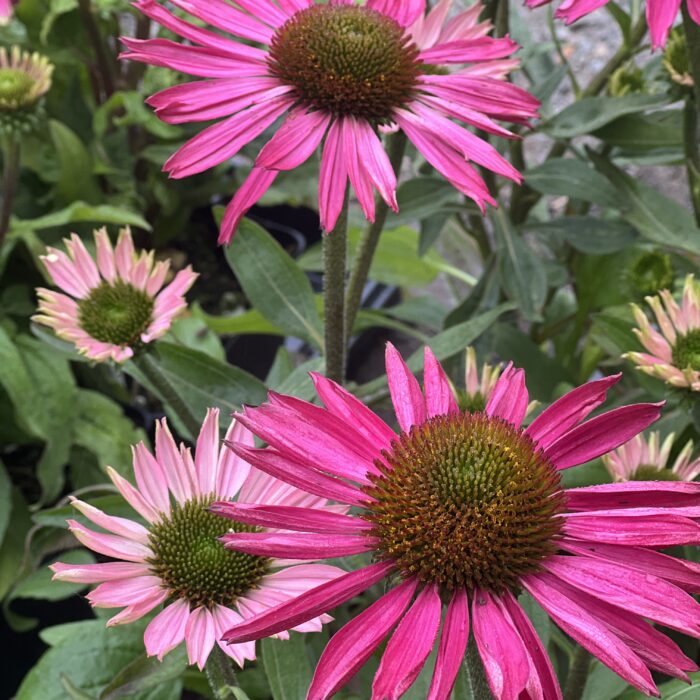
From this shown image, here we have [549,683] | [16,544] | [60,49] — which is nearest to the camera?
[549,683]

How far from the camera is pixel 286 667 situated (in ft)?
1.89

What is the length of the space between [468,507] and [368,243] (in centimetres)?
36

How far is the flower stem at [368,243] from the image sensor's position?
697 mm

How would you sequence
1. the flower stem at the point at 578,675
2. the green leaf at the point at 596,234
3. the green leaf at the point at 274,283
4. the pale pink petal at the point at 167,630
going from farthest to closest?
the green leaf at the point at 596,234 → the green leaf at the point at 274,283 → the flower stem at the point at 578,675 → the pale pink petal at the point at 167,630

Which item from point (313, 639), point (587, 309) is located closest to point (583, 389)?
point (313, 639)

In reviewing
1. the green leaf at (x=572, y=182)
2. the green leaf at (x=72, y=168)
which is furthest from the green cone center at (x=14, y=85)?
the green leaf at (x=572, y=182)

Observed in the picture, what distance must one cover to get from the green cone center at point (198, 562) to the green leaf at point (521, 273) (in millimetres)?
426

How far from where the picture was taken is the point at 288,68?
2.05ft

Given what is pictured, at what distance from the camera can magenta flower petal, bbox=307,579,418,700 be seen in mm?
377

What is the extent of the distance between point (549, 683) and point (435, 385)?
17cm

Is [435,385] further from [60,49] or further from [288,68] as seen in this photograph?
[60,49]

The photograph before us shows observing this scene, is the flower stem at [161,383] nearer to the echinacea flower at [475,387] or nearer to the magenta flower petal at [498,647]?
the echinacea flower at [475,387]

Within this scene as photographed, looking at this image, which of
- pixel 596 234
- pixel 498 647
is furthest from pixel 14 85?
pixel 498 647

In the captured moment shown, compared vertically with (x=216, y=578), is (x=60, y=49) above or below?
above
